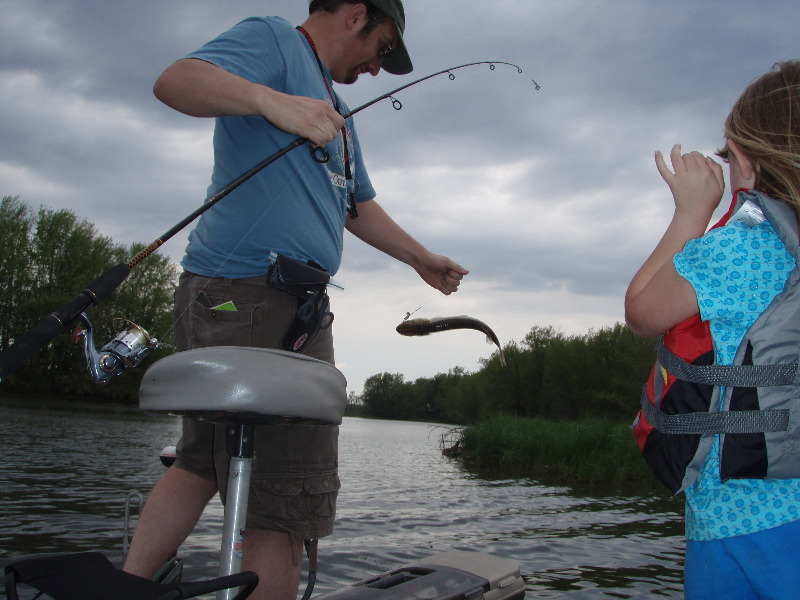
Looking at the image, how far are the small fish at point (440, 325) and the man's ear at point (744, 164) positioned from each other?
13.1 feet

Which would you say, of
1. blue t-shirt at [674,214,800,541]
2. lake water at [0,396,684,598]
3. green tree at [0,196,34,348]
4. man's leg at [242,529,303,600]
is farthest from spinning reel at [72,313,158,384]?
green tree at [0,196,34,348]

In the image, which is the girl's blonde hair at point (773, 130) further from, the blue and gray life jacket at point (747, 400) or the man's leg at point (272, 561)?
the man's leg at point (272, 561)

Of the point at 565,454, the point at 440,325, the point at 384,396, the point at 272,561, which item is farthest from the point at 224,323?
the point at 384,396

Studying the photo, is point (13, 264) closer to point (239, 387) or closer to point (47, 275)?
point (47, 275)

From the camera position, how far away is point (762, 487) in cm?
183

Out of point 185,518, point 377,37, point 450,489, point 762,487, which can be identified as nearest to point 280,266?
point 185,518

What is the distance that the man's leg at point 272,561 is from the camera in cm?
226

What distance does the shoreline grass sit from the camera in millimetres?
17328

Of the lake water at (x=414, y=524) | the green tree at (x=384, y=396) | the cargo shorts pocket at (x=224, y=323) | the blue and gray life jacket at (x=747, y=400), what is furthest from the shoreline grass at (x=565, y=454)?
the green tree at (x=384, y=396)

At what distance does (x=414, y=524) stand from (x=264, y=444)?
7880 mm

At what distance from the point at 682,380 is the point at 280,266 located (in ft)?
4.54

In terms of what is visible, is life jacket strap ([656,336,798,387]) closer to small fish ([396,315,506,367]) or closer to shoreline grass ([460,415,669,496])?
small fish ([396,315,506,367])

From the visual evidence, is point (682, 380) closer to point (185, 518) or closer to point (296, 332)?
Answer: point (296, 332)

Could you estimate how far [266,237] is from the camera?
2.49 metres
